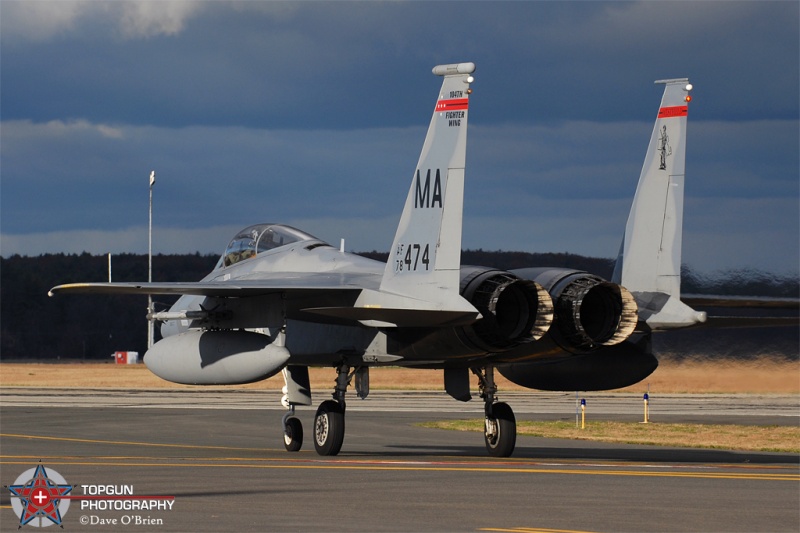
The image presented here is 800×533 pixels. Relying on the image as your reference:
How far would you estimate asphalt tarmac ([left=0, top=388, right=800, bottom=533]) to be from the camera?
10.7m

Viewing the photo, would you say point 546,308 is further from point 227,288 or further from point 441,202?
point 227,288

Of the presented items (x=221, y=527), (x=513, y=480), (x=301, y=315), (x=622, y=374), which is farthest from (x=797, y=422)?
(x=221, y=527)

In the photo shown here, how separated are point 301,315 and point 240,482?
222 inches

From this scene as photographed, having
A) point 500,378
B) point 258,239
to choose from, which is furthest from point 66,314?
point 258,239

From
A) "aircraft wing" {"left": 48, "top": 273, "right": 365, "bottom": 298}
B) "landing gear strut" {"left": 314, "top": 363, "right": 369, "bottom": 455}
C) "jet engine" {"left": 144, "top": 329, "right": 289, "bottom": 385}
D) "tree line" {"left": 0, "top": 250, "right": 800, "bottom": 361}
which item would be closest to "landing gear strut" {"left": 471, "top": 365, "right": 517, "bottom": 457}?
"landing gear strut" {"left": 314, "top": 363, "right": 369, "bottom": 455}

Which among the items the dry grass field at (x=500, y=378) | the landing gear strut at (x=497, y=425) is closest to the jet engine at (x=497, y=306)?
the landing gear strut at (x=497, y=425)

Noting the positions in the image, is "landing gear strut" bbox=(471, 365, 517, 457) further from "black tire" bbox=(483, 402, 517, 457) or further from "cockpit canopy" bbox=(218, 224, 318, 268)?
"cockpit canopy" bbox=(218, 224, 318, 268)

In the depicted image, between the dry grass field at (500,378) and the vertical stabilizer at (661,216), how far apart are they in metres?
13.0

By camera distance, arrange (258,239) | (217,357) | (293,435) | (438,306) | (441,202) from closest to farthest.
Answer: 1. (438,306)
2. (441,202)
3. (217,357)
4. (293,435)
5. (258,239)

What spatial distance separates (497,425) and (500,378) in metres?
38.3

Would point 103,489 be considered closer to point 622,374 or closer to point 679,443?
point 622,374

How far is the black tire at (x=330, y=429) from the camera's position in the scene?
19266mm

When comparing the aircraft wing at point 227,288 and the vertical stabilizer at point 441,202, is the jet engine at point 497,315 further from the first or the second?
the aircraft wing at point 227,288

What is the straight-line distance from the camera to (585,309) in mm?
18109
